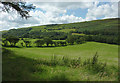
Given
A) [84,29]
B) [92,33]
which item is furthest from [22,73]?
[84,29]

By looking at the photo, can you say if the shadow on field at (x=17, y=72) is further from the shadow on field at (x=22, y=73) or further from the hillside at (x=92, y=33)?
the hillside at (x=92, y=33)

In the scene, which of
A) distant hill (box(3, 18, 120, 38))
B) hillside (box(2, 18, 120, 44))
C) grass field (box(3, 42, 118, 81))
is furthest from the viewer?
hillside (box(2, 18, 120, 44))

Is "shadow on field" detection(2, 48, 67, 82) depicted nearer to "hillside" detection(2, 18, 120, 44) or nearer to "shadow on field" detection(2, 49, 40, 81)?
"shadow on field" detection(2, 49, 40, 81)

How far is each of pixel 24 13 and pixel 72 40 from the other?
3422 cm

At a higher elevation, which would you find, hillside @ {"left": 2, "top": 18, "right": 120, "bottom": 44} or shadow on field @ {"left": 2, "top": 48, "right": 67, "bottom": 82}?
hillside @ {"left": 2, "top": 18, "right": 120, "bottom": 44}

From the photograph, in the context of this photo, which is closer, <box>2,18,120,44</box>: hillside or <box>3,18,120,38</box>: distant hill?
<box>3,18,120,38</box>: distant hill

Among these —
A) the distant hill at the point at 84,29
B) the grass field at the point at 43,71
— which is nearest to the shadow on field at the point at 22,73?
the grass field at the point at 43,71

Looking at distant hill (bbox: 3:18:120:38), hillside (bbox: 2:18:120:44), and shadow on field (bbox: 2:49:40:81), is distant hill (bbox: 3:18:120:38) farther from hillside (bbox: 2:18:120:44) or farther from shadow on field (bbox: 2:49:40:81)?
shadow on field (bbox: 2:49:40:81)

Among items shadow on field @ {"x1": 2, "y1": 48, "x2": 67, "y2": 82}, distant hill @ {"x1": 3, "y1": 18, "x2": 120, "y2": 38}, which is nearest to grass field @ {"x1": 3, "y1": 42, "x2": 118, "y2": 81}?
shadow on field @ {"x1": 2, "y1": 48, "x2": 67, "y2": 82}

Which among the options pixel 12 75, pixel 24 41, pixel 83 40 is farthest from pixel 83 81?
pixel 24 41

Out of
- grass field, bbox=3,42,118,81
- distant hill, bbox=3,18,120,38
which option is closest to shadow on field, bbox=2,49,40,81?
grass field, bbox=3,42,118,81

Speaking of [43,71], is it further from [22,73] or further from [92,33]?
[92,33]

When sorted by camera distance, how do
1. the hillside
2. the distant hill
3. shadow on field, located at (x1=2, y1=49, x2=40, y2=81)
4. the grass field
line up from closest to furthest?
shadow on field, located at (x1=2, y1=49, x2=40, y2=81) → the grass field → the distant hill → the hillside

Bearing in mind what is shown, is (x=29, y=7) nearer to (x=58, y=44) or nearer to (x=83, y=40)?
(x=83, y=40)
